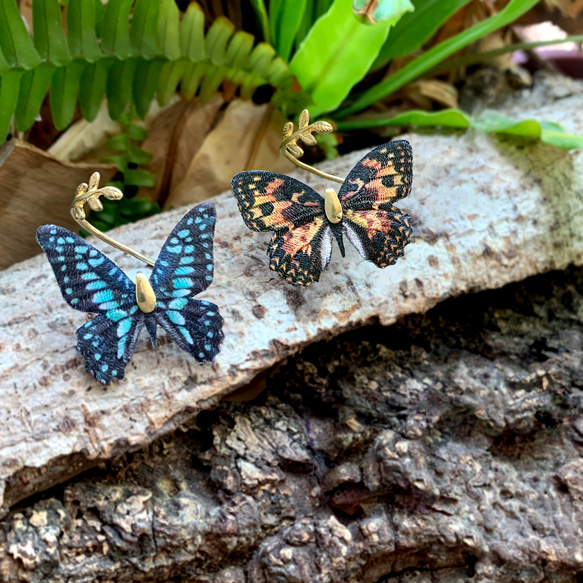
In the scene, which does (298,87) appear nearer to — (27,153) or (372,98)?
(372,98)

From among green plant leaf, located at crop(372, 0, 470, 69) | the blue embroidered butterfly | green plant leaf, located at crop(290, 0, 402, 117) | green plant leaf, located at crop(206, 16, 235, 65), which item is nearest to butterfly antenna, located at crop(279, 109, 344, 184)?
the blue embroidered butterfly

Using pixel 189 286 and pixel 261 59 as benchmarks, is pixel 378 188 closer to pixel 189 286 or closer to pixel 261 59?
pixel 189 286

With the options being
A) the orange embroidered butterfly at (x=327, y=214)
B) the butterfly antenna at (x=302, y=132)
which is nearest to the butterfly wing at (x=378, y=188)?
the orange embroidered butterfly at (x=327, y=214)

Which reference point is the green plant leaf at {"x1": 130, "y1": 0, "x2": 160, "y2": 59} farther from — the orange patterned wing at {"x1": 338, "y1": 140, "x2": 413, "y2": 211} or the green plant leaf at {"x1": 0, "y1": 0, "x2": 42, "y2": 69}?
the orange patterned wing at {"x1": 338, "y1": 140, "x2": 413, "y2": 211}

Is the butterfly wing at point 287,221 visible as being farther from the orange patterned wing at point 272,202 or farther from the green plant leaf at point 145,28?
the green plant leaf at point 145,28

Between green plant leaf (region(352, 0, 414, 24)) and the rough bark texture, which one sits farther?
green plant leaf (region(352, 0, 414, 24))
